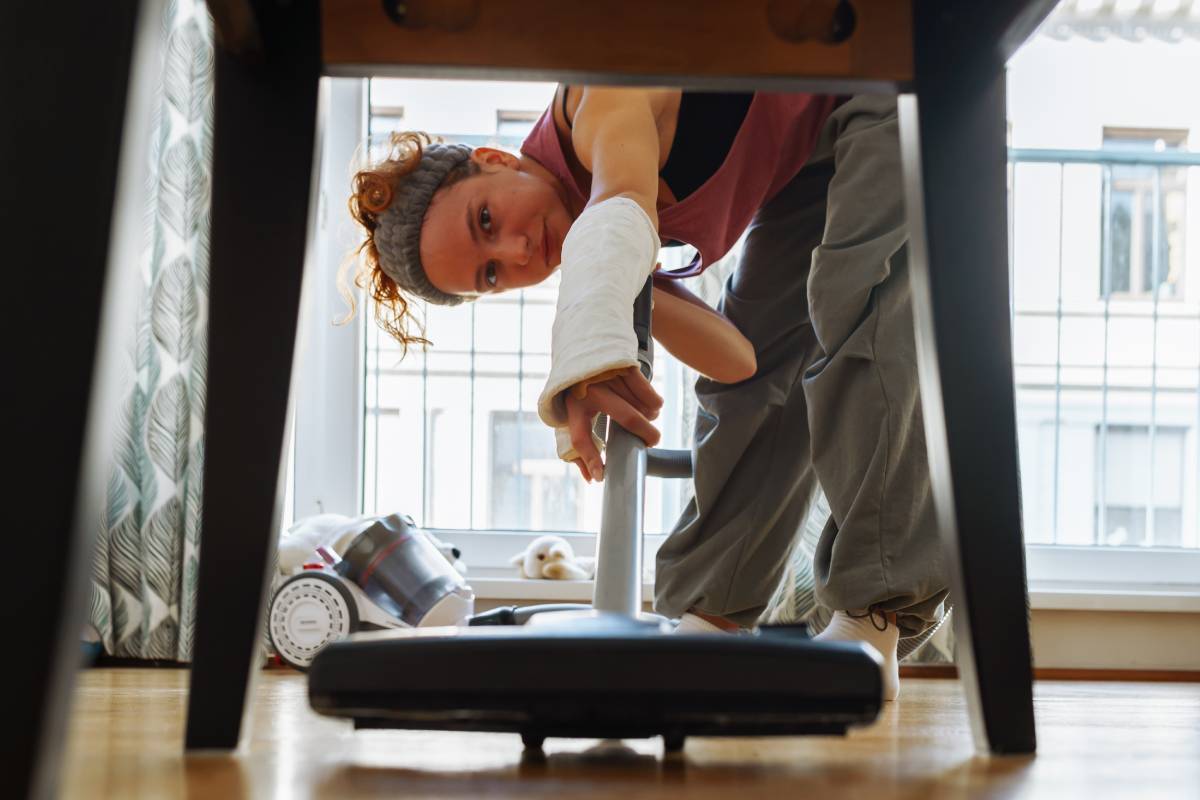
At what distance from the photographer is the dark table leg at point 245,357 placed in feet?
2.19

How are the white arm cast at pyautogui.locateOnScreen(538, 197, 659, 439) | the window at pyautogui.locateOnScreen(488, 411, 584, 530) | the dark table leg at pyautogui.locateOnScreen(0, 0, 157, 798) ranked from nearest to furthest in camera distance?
the dark table leg at pyautogui.locateOnScreen(0, 0, 157, 798) → the white arm cast at pyautogui.locateOnScreen(538, 197, 659, 439) → the window at pyautogui.locateOnScreen(488, 411, 584, 530)

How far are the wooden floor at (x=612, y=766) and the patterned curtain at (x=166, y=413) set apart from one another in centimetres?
138

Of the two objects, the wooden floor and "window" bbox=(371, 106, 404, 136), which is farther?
"window" bbox=(371, 106, 404, 136)

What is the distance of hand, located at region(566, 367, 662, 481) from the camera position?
3.12 feet

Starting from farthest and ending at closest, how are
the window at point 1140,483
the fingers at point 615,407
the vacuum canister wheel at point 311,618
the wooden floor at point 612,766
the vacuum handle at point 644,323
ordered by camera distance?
the window at point 1140,483
the vacuum canister wheel at point 311,618
the vacuum handle at point 644,323
the fingers at point 615,407
the wooden floor at point 612,766

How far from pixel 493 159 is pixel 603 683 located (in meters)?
1.15

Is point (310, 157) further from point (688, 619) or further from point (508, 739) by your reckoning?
point (688, 619)

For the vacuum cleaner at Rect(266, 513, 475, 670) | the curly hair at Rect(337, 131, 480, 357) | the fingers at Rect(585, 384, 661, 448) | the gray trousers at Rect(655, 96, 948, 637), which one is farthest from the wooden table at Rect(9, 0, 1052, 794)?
the vacuum cleaner at Rect(266, 513, 475, 670)

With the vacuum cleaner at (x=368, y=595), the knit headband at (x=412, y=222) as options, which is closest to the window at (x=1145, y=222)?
the vacuum cleaner at (x=368, y=595)

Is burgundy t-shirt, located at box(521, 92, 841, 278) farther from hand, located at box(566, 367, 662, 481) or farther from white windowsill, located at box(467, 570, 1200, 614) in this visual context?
white windowsill, located at box(467, 570, 1200, 614)

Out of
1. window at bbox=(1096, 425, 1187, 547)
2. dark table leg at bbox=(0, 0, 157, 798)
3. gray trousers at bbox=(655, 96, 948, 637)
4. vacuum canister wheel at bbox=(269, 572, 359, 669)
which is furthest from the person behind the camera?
window at bbox=(1096, 425, 1187, 547)

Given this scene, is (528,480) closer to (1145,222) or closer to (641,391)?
(1145,222)

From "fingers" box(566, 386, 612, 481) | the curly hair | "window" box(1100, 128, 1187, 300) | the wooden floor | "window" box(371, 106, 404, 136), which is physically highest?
"window" box(371, 106, 404, 136)

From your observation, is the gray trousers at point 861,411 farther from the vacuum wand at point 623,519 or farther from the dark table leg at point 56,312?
the dark table leg at point 56,312
